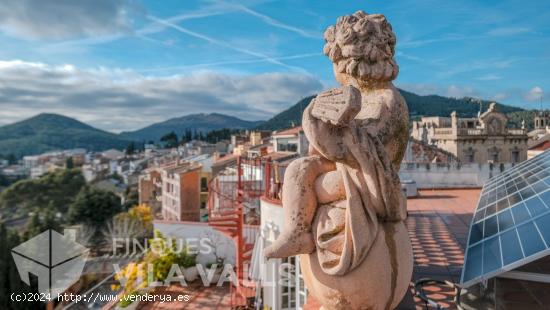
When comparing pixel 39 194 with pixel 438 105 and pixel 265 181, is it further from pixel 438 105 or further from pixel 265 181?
pixel 438 105

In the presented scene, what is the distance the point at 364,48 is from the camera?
2924 millimetres

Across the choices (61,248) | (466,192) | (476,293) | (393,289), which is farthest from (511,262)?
(61,248)

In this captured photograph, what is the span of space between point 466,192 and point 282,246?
1276 centimetres

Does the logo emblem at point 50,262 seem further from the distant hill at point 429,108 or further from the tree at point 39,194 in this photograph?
the distant hill at point 429,108

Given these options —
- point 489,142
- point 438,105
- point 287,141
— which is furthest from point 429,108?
point 287,141

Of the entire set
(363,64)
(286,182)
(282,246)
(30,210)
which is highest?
(363,64)

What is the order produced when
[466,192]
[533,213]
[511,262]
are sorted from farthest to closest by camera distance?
1. [466,192]
2. [533,213]
3. [511,262]

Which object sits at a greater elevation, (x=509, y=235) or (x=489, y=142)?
(x=489, y=142)

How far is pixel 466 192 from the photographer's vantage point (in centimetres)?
1376

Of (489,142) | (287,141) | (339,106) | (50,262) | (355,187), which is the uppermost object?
(287,141)

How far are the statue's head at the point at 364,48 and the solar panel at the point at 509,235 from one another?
6.72 feet

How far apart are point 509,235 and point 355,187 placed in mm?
2576

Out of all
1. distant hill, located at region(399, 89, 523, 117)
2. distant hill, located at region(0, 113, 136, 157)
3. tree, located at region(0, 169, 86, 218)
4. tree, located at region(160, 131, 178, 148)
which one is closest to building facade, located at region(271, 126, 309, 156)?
tree, located at region(0, 169, 86, 218)

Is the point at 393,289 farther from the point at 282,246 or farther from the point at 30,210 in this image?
the point at 30,210
